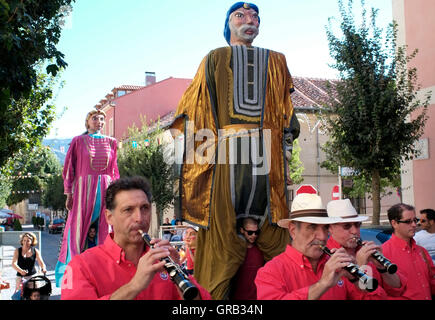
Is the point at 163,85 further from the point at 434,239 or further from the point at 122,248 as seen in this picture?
the point at 122,248

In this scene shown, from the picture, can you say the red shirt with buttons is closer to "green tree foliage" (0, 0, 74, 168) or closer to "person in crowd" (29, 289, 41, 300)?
"person in crowd" (29, 289, 41, 300)

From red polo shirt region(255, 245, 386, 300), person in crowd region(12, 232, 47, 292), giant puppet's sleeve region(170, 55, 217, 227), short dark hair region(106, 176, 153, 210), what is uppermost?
giant puppet's sleeve region(170, 55, 217, 227)

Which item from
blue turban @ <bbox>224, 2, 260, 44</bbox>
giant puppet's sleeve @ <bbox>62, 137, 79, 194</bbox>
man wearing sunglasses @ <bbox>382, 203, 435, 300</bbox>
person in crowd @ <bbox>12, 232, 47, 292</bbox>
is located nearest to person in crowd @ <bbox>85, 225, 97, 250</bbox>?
giant puppet's sleeve @ <bbox>62, 137, 79, 194</bbox>

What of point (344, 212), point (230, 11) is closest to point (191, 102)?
point (230, 11)

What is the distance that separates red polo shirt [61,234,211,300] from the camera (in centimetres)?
252

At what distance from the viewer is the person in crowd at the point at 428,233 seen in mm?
6652

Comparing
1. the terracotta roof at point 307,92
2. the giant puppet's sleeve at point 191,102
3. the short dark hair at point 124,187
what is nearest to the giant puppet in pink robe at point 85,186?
the giant puppet's sleeve at point 191,102

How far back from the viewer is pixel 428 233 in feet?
22.5

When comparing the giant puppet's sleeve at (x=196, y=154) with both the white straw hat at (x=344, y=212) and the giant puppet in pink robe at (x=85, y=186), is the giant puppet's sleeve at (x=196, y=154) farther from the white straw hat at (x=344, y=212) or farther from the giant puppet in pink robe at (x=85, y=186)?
the giant puppet in pink robe at (x=85, y=186)

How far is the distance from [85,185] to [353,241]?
400cm

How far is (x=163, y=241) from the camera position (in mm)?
2545

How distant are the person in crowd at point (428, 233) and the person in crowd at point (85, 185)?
12.5 feet

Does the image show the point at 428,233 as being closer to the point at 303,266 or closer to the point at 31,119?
the point at 303,266

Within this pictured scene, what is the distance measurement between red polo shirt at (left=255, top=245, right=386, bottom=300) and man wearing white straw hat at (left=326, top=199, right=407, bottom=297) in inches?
10.7
